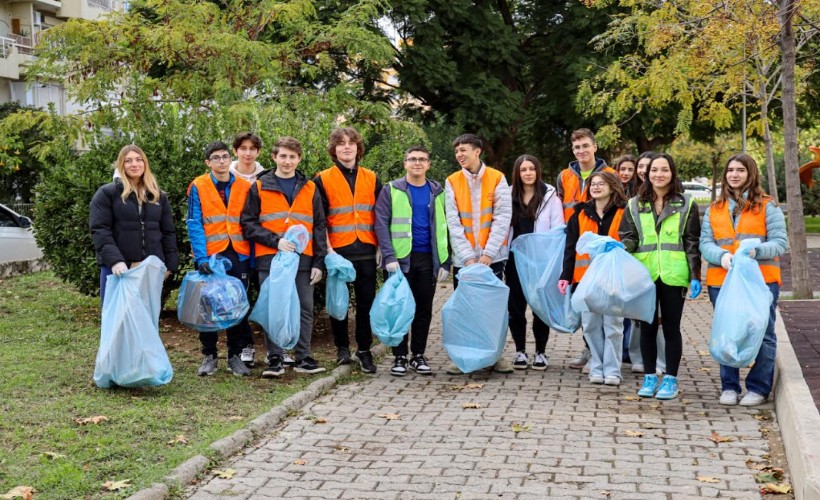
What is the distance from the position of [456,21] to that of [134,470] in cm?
1949

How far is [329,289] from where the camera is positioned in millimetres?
8164

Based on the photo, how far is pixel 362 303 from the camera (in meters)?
8.41

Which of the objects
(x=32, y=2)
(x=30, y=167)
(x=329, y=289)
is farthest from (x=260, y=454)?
(x=32, y=2)

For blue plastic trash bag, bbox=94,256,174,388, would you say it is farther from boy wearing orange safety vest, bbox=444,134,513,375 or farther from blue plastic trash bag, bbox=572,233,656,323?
blue plastic trash bag, bbox=572,233,656,323

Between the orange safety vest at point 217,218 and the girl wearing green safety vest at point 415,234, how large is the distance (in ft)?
3.77

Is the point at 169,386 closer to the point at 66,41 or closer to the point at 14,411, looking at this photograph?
the point at 14,411

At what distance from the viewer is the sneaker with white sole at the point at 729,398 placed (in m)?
7.15

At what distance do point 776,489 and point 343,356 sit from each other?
4290 millimetres

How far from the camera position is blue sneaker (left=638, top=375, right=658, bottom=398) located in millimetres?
7426

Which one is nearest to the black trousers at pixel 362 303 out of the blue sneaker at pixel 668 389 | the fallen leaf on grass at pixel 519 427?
the fallen leaf on grass at pixel 519 427

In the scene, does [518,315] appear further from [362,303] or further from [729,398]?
[729,398]

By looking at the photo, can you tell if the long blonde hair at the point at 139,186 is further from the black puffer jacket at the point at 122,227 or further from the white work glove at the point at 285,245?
the white work glove at the point at 285,245

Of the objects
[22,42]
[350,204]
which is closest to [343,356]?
[350,204]

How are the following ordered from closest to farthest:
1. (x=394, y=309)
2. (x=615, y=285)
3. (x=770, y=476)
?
(x=770, y=476) < (x=615, y=285) < (x=394, y=309)
